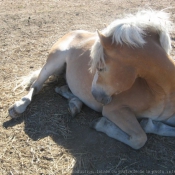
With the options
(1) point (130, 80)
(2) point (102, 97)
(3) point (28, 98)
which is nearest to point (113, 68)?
(1) point (130, 80)

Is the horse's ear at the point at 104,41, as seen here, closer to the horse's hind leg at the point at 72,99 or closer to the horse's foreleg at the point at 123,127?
the horse's foreleg at the point at 123,127

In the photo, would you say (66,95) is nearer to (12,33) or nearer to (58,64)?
(58,64)

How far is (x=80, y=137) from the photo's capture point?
3574 millimetres

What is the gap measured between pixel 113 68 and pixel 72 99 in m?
1.36

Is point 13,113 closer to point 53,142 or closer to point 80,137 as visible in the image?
point 53,142

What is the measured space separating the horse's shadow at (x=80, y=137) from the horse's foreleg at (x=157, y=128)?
0.19 m

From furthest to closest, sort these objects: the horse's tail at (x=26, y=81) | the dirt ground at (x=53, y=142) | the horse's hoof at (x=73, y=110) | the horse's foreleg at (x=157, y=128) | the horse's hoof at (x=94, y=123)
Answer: the horse's tail at (x=26, y=81) < the horse's hoof at (x=73, y=110) < the horse's hoof at (x=94, y=123) < the horse's foreleg at (x=157, y=128) < the dirt ground at (x=53, y=142)

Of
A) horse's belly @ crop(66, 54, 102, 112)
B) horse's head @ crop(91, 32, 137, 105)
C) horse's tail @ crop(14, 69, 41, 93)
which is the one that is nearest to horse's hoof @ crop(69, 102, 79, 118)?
horse's belly @ crop(66, 54, 102, 112)

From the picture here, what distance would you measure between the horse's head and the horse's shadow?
749 mm

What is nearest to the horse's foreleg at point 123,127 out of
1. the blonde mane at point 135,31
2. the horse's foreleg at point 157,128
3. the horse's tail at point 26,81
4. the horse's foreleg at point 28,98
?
the horse's foreleg at point 157,128

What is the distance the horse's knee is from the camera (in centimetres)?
327

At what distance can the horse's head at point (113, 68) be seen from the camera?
291cm

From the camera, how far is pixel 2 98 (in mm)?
4457

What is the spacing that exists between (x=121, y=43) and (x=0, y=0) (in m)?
8.23
